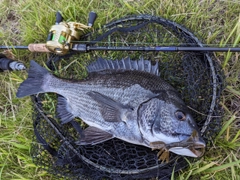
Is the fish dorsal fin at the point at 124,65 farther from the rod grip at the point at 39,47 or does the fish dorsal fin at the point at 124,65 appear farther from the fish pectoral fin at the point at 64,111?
the rod grip at the point at 39,47

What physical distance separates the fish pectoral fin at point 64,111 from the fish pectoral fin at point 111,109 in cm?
38

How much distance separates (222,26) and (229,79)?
63 cm

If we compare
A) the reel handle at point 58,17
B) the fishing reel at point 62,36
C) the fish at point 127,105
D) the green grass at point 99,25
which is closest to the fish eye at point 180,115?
the fish at point 127,105

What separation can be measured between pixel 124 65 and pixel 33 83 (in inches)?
40.0

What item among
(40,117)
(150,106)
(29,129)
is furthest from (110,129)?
(29,129)

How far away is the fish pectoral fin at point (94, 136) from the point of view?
2.82 metres

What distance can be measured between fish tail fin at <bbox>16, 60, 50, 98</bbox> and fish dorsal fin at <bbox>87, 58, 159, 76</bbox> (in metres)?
0.53

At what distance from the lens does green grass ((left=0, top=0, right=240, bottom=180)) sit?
293cm

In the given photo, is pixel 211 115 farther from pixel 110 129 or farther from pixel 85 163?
pixel 85 163

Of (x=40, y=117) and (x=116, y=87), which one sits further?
(x=40, y=117)

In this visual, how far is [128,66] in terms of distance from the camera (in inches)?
115

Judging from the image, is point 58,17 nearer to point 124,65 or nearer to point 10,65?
point 10,65

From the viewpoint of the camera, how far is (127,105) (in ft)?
8.83

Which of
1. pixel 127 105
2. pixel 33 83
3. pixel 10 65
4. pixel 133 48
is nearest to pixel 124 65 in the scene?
pixel 133 48
